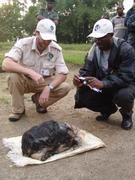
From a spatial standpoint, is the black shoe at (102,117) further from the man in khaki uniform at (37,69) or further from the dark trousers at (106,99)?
the man in khaki uniform at (37,69)

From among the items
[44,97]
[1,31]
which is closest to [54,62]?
[44,97]

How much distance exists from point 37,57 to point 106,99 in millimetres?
997

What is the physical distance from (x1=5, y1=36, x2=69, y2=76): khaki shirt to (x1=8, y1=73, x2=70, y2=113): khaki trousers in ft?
0.52

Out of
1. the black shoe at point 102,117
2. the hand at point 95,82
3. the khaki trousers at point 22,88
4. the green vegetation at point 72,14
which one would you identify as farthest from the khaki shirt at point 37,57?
the green vegetation at point 72,14

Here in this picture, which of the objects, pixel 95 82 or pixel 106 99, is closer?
pixel 95 82

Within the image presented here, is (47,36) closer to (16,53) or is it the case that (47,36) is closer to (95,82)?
(16,53)

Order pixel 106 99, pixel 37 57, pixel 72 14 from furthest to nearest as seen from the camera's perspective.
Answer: pixel 72 14 → pixel 37 57 → pixel 106 99

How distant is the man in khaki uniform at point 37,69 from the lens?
531 cm

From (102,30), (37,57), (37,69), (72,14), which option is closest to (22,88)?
(37,69)

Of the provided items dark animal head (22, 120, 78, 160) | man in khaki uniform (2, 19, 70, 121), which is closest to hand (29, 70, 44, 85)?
man in khaki uniform (2, 19, 70, 121)

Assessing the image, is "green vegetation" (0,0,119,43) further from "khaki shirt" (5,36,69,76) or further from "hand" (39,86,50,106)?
→ "hand" (39,86,50,106)

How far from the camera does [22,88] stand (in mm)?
5570

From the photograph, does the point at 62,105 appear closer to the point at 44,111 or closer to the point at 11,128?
the point at 44,111

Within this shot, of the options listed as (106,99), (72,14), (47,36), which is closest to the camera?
(47,36)
